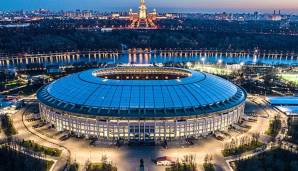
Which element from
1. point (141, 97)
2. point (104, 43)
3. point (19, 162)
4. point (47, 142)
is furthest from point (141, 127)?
point (104, 43)

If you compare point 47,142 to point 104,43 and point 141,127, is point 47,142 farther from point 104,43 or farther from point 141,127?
point 104,43

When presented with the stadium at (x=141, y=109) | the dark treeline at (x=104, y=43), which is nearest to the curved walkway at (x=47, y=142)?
the stadium at (x=141, y=109)

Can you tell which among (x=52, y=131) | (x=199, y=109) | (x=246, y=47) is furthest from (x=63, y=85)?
(x=246, y=47)

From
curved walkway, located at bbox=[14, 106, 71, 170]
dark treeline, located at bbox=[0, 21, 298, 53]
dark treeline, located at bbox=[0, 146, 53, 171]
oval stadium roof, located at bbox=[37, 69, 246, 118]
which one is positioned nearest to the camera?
dark treeline, located at bbox=[0, 146, 53, 171]

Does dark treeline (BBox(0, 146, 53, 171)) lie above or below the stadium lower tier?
below

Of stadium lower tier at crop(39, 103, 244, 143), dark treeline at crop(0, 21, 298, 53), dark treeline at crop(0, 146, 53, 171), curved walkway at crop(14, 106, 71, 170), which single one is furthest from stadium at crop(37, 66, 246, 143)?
dark treeline at crop(0, 21, 298, 53)

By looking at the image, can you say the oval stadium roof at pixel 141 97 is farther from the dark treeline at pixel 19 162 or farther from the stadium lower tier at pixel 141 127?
the dark treeline at pixel 19 162

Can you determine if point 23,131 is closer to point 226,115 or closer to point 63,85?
point 63,85

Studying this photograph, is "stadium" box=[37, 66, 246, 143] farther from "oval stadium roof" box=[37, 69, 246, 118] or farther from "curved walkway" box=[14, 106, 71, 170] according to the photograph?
"curved walkway" box=[14, 106, 71, 170]
